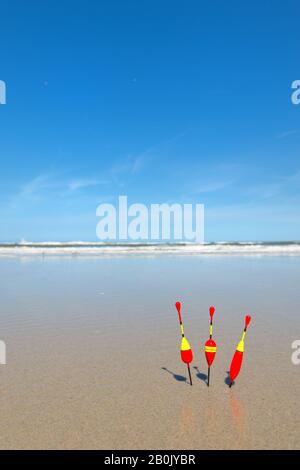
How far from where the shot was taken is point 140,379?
3.90 m

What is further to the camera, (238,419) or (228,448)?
(238,419)

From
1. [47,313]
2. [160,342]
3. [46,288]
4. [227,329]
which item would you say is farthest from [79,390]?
[46,288]

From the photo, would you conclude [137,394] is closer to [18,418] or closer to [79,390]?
[79,390]

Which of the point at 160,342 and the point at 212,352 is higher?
the point at 212,352

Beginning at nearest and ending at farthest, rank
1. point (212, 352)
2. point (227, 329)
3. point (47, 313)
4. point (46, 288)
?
point (212, 352) → point (227, 329) → point (47, 313) → point (46, 288)

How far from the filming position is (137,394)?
352cm

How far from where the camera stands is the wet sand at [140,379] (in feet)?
9.26

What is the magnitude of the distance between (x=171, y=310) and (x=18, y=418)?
4856 millimetres

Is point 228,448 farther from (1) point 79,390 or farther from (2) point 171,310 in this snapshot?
(2) point 171,310

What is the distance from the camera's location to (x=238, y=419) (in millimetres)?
3025

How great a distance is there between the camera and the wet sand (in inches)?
111
